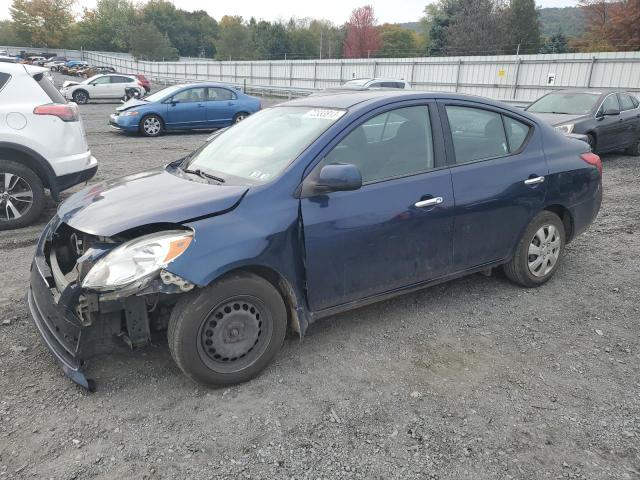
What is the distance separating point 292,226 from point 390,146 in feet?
3.38

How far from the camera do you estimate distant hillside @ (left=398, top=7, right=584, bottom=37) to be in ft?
176

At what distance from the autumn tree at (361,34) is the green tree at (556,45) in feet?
97.0

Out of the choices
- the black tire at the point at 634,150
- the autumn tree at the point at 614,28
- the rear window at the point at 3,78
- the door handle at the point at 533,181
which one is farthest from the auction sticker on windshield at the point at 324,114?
the autumn tree at the point at 614,28

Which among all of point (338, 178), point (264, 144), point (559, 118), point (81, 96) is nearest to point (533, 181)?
point (338, 178)

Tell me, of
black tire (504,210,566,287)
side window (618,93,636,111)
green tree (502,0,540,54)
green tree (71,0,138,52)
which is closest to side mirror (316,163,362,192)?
black tire (504,210,566,287)

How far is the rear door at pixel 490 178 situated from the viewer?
384 cm

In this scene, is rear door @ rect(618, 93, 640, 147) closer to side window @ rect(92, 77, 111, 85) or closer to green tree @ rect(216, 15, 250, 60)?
side window @ rect(92, 77, 111, 85)

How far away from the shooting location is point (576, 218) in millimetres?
4633

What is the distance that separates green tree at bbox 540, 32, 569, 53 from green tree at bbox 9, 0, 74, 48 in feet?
243

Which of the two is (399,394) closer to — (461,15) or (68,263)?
(68,263)

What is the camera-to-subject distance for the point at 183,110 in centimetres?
1532

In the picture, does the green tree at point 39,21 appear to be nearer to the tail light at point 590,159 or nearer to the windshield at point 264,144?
the windshield at point 264,144

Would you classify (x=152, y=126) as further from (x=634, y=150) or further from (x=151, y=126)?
(x=634, y=150)

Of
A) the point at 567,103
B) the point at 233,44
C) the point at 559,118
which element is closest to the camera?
the point at 559,118
